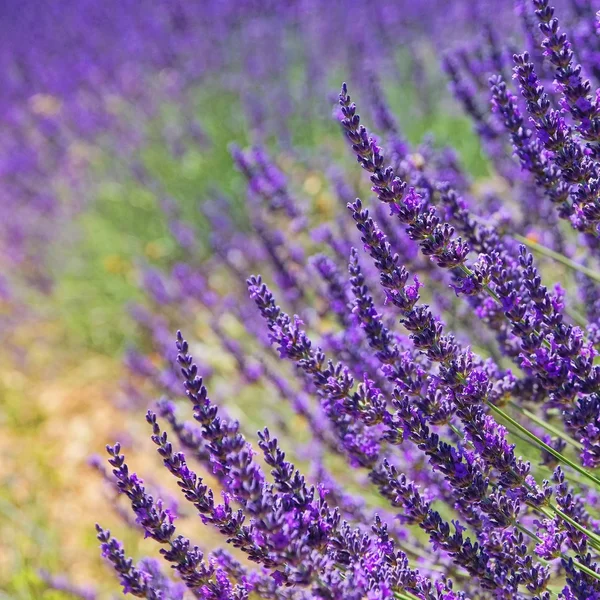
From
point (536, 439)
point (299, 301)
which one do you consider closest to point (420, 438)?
point (536, 439)

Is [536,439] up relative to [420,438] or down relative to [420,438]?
up

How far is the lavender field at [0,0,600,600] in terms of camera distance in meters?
1.48

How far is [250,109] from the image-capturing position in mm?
5531

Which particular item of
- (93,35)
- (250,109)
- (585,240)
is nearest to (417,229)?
(585,240)

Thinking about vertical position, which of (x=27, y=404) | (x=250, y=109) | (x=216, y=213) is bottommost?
(x=27, y=404)

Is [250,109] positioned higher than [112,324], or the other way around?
[250,109]

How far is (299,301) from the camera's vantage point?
3.51m

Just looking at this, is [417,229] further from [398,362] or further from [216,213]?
[216,213]

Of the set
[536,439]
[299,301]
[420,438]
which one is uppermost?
[299,301]

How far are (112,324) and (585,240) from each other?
3.99 m

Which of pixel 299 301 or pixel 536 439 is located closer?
pixel 536 439

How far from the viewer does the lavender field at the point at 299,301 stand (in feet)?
4.85

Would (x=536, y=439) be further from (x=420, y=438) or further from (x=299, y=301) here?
(x=299, y=301)

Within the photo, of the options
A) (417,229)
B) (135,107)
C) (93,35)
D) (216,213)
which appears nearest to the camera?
(417,229)
